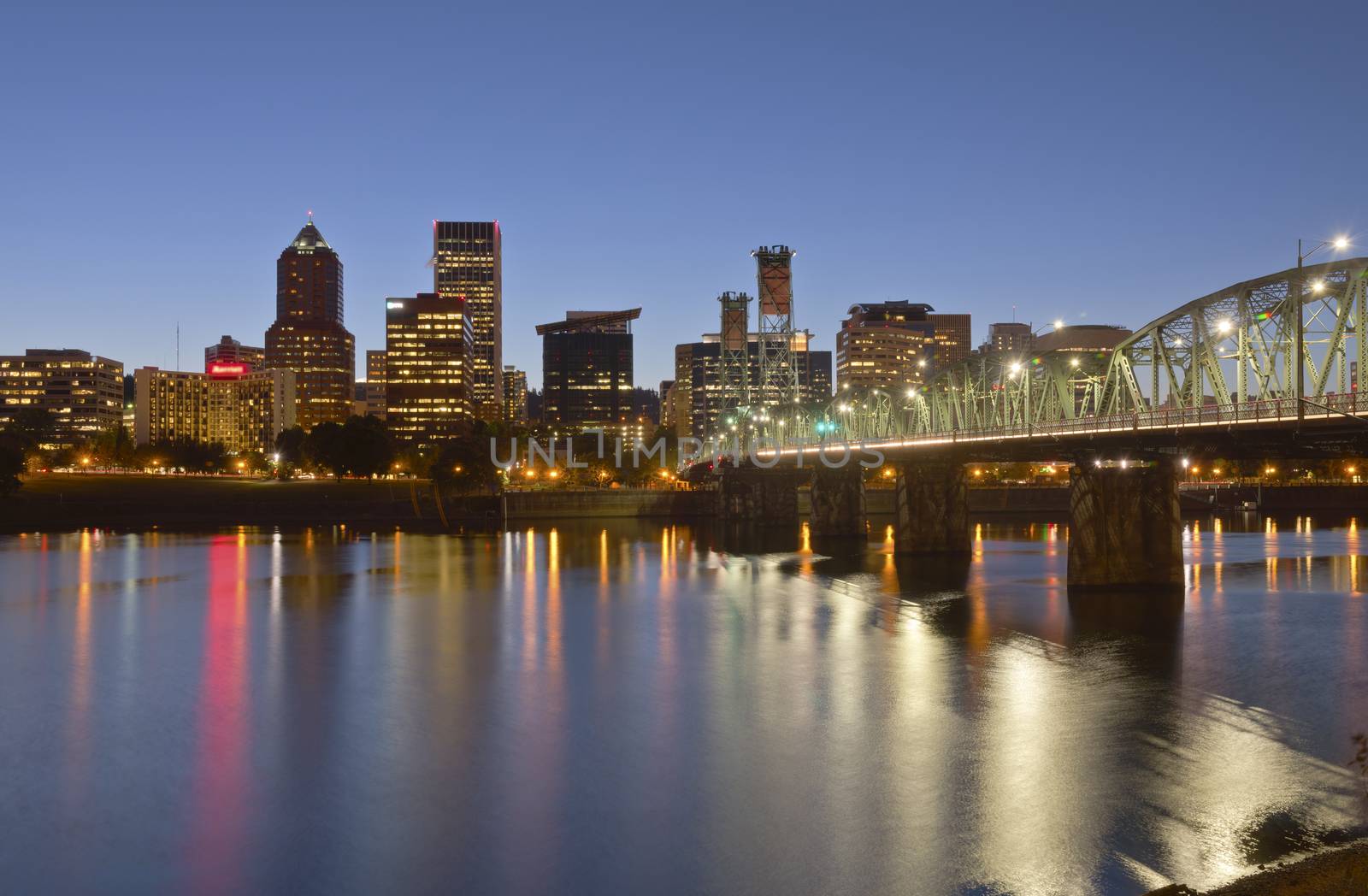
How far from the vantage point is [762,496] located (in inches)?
5482

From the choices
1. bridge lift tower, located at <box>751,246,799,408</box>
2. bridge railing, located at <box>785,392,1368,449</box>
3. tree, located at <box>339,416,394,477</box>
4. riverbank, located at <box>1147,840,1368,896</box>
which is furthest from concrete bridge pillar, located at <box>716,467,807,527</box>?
riverbank, located at <box>1147,840,1368,896</box>

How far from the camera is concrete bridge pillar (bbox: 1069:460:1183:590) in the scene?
5478cm

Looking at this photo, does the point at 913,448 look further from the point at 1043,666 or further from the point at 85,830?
the point at 85,830

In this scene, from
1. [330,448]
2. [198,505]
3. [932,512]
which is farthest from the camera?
[330,448]

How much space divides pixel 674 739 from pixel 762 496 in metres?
110

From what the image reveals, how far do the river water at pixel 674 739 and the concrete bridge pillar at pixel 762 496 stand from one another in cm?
7413

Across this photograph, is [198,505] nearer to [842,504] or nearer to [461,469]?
[461,469]

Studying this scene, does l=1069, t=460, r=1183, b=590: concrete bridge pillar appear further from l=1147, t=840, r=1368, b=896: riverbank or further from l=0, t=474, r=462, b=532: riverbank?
l=0, t=474, r=462, b=532: riverbank

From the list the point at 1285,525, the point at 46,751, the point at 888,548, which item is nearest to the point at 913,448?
the point at 888,548

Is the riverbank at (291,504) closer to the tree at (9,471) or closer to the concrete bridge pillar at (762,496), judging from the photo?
the tree at (9,471)

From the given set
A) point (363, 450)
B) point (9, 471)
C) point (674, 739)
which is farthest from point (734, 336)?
point (674, 739)

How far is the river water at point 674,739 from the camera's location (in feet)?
66.1

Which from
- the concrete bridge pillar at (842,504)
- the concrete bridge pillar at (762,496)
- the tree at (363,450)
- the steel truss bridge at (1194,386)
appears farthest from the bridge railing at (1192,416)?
the tree at (363,450)

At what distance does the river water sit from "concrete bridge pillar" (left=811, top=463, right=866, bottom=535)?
4759 centimetres
